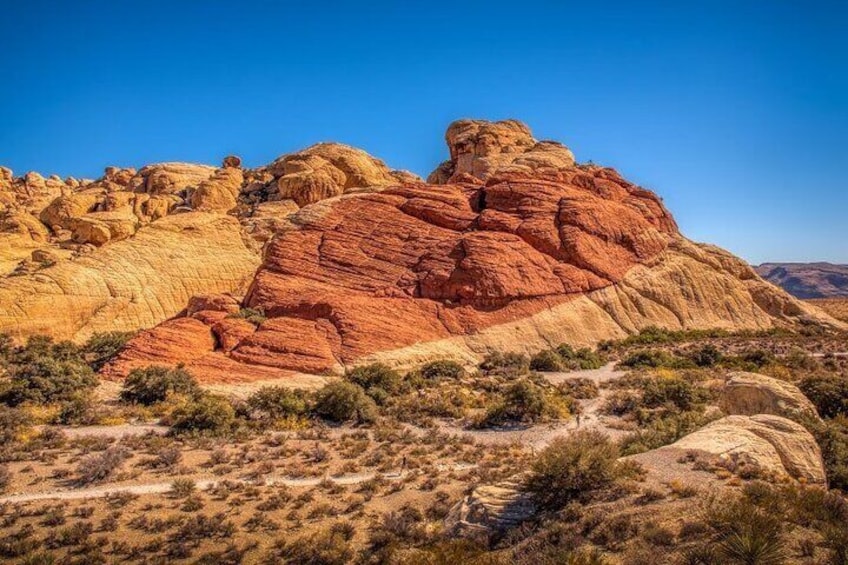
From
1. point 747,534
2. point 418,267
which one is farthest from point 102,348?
point 747,534

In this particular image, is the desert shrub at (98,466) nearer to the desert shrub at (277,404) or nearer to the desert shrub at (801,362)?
the desert shrub at (277,404)

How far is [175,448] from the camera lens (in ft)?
52.5

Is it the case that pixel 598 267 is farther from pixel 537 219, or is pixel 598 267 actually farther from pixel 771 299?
pixel 771 299

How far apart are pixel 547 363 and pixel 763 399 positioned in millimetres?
14309

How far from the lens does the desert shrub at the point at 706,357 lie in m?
30.6

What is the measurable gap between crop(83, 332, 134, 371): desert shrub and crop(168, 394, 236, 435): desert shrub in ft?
33.0

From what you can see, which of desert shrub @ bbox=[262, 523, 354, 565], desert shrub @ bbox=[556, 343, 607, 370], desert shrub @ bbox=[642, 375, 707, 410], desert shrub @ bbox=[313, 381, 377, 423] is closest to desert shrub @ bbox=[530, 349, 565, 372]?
desert shrub @ bbox=[556, 343, 607, 370]

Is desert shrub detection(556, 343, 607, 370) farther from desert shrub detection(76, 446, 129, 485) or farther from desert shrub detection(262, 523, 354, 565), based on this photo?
desert shrub detection(76, 446, 129, 485)

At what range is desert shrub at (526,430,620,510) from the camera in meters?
10.1

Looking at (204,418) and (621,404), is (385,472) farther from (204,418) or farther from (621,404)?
(621,404)

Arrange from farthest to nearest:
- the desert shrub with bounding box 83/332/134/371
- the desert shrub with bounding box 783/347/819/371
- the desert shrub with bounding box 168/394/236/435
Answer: the desert shrub with bounding box 783/347/819/371
the desert shrub with bounding box 83/332/134/371
the desert shrub with bounding box 168/394/236/435

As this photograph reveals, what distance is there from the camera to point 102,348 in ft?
98.3

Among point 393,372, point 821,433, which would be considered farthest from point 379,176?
point 821,433

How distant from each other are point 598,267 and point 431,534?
2933cm
